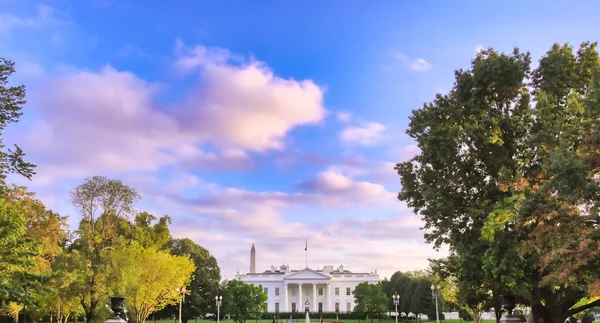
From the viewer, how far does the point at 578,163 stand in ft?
45.7

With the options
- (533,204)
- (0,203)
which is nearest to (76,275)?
(0,203)

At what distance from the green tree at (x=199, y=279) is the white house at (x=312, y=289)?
4558 cm

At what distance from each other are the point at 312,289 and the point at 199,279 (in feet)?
179

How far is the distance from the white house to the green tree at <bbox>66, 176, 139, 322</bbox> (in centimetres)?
8346

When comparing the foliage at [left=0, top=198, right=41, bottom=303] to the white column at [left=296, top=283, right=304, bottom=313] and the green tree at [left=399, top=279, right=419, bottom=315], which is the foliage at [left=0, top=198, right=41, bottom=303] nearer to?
the green tree at [left=399, top=279, right=419, bottom=315]

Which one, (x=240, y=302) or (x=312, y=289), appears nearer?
(x=240, y=302)

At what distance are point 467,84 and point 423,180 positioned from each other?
4.68 meters

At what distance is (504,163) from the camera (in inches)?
840

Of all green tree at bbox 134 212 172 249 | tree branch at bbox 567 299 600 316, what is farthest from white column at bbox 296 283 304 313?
tree branch at bbox 567 299 600 316

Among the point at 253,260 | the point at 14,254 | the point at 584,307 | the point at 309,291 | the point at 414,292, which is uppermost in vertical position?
the point at 253,260

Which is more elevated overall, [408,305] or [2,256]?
[2,256]

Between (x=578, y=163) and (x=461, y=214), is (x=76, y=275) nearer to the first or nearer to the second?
(x=461, y=214)

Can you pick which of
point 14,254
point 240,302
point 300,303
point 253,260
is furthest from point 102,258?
point 253,260

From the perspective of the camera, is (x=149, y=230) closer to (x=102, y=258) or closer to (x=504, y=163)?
(x=102, y=258)
